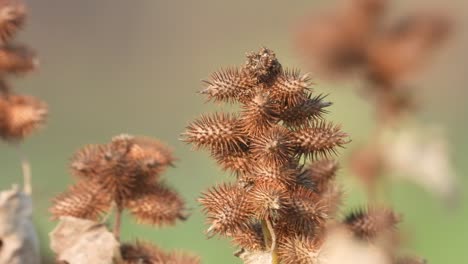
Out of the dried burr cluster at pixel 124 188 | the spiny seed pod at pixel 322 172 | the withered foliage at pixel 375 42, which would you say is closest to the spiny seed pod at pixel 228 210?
the spiny seed pod at pixel 322 172

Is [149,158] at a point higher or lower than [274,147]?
higher

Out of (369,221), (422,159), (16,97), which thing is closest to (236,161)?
(369,221)

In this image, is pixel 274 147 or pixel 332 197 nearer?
pixel 274 147

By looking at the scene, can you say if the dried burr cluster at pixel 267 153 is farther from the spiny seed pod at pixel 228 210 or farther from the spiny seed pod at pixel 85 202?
the spiny seed pod at pixel 85 202

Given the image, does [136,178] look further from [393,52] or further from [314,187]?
[393,52]

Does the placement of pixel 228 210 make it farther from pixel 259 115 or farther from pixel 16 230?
pixel 16 230

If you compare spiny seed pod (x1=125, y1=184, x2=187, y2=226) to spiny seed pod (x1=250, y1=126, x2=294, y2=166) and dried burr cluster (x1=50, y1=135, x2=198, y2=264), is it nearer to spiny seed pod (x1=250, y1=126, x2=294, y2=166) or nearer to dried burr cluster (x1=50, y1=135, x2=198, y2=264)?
dried burr cluster (x1=50, y1=135, x2=198, y2=264)

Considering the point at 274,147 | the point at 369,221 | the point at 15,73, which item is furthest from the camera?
the point at 15,73

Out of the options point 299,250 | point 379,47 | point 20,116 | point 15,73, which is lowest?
point 299,250
